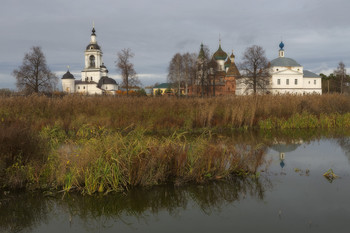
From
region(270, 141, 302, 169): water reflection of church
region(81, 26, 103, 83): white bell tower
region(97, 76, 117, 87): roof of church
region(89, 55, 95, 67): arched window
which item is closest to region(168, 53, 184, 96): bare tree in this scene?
region(97, 76, 117, 87): roof of church

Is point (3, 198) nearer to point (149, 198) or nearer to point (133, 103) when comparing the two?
point (149, 198)

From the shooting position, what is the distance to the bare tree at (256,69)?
47509 mm

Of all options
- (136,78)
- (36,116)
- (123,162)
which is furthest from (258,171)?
(136,78)

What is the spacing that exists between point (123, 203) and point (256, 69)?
Answer: 46.4 metres

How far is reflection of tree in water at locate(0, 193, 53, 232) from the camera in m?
4.57

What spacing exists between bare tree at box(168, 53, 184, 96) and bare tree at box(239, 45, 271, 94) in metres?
10.2

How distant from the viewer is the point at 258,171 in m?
6.94

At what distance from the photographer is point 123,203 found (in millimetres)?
5238

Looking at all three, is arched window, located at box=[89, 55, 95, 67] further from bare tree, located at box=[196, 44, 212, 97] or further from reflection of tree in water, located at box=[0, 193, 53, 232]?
reflection of tree in water, located at box=[0, 193, 53, 232]

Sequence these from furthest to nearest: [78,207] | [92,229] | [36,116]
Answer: [36,116] < [78,207] < [92,229]

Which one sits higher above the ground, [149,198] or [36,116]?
[36,116]

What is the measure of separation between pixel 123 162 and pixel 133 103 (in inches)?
351

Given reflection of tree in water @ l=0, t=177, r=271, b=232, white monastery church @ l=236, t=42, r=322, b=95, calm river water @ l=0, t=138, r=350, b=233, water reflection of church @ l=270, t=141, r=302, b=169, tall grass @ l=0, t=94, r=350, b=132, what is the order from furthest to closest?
white monastery church @ l=236, t=42, r=322, b=95, tall grass @ l=0, t=94, r=350, b=132, water reflection of church @ l=270, t=141, r=302, b=169, reflection of tree in water @ l=0, t=177, r=271, b=232, calm river water @ l=0, t=138, r=350, b=233

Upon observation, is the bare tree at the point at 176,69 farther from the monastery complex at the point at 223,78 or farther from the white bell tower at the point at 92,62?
the white bell tower at the point at 92,62
